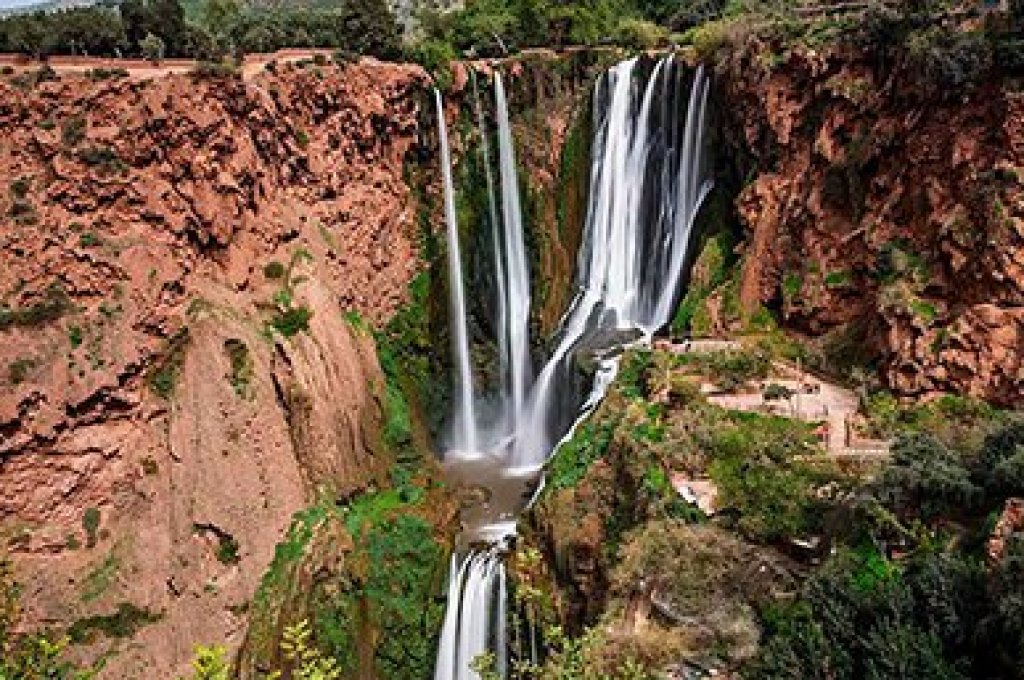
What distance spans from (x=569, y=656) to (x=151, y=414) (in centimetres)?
1703

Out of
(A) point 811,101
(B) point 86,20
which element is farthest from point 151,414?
(A) point 811,101

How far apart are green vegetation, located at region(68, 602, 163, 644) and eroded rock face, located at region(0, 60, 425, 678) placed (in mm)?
124

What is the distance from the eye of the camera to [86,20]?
2362 centimetres

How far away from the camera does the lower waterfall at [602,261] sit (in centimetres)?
2770

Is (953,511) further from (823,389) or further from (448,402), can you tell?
(448,402)

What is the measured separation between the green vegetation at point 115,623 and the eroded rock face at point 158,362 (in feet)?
0.41

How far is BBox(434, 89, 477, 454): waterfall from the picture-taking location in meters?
29.7

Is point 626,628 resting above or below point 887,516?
below

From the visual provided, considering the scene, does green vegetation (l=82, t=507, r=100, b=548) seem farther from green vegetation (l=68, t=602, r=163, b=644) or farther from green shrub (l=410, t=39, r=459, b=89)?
green shrub (l=410, t=39, r=459, b=89)

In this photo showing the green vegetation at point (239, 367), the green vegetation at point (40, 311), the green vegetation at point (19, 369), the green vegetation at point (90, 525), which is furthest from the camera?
the green vegetation at point (239, 367)

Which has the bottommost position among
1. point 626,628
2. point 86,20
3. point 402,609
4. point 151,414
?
point 402,609

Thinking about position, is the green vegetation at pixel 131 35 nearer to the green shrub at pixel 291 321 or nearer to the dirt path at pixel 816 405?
the green shrub at pixel 291 321

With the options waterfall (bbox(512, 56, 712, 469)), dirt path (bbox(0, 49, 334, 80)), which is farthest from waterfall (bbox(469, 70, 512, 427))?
dirt path (bbox(0, 49, 334, 80))

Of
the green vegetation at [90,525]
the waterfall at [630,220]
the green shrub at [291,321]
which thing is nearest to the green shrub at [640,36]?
the waterfall at [630,220]
